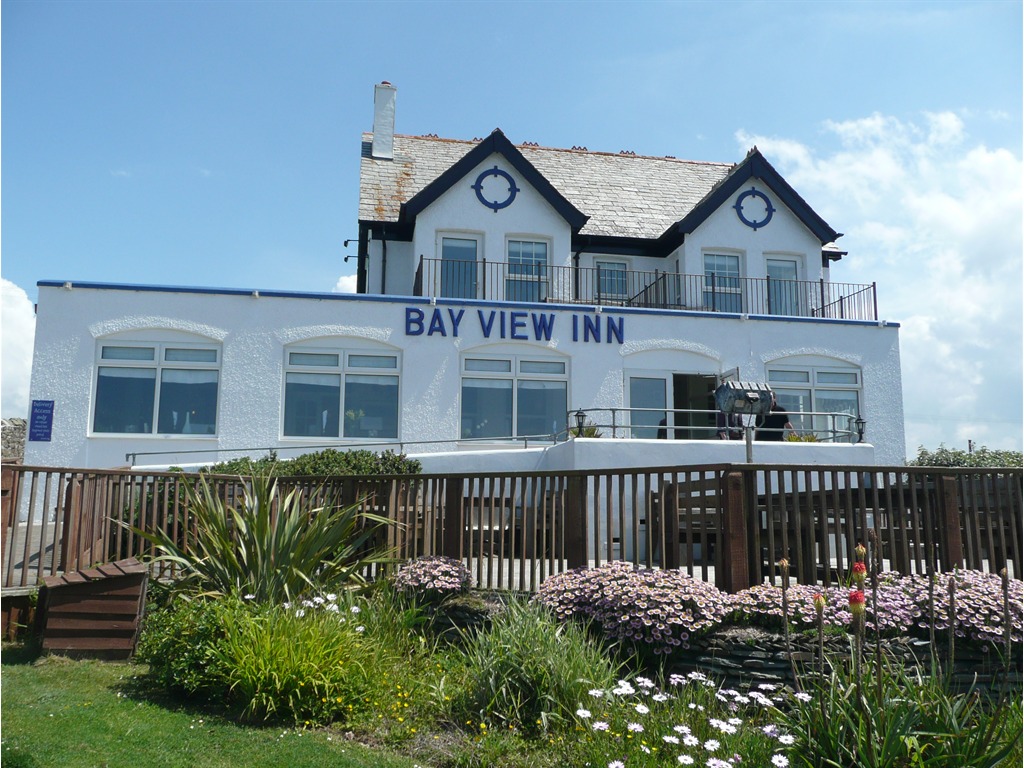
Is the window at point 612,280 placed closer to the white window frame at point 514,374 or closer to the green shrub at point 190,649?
the white window frame at point 514,374

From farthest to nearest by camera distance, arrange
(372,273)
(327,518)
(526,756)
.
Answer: (372,273) < (327,518) < (526,756)

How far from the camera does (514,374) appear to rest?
1878cm

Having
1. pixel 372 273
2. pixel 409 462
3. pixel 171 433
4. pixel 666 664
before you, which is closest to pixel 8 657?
pixel 666 664

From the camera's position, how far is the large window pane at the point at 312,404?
1789cm

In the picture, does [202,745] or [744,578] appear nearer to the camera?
[202,745]

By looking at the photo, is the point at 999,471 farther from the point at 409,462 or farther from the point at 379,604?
the point at 409,462

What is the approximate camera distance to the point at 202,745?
547 centimetres

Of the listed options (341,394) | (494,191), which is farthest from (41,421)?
(494,191)

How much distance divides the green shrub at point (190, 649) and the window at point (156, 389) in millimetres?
11098

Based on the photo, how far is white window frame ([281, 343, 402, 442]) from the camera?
58.7 feet

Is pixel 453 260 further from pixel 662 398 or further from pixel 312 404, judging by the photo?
pixel 662 398

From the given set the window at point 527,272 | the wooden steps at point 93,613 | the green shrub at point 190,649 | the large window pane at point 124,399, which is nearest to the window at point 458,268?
the window at point 527,272

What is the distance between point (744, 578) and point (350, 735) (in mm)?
3563

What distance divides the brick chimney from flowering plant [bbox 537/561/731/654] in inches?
741
